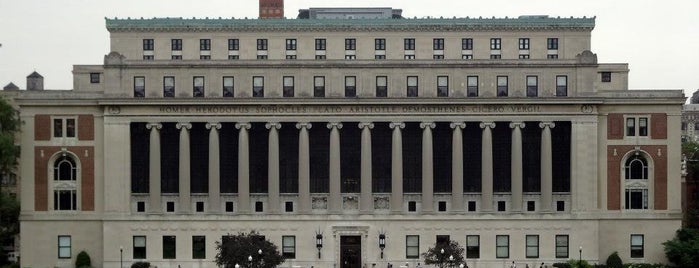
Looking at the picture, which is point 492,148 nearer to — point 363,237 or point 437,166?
point 437,166

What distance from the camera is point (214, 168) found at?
357ft

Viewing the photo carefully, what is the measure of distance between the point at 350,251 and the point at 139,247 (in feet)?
61.7

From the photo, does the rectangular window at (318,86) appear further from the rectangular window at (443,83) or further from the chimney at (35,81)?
the chimney at (35,81)

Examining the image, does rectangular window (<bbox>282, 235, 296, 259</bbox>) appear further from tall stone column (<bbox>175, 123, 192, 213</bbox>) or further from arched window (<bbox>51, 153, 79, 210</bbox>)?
arched window (<bbox>51, 153, 79, 210</bbox>)

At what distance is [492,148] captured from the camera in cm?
10950

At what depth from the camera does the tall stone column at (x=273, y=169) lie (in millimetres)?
108500

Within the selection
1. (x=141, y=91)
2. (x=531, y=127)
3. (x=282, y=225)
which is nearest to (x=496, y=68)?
(x=531, y=127)

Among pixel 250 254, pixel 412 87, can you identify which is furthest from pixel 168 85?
pixel 250 254

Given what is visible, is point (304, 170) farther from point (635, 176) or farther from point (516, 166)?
point (635, 176)

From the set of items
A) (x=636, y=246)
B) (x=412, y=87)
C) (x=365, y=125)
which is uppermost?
(x=412, y=87)

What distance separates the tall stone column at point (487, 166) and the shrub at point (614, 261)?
11.3 meters

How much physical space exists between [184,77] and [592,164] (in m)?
37.0

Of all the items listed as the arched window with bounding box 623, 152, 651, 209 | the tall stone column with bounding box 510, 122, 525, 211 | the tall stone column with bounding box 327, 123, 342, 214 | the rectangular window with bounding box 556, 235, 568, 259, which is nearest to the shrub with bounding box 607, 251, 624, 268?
the rectangular window with bounding box 556, 235, 568, 259

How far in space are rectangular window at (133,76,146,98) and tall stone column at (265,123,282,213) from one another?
37.6 feet
